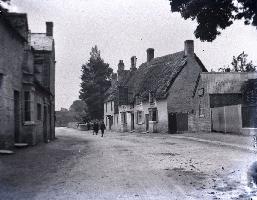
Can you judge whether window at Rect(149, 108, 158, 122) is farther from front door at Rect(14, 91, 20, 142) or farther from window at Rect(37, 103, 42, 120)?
front door at Rect(14, 91, 20, 142)

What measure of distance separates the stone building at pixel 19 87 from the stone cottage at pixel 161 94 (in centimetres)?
1471

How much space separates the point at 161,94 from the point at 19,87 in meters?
20.9

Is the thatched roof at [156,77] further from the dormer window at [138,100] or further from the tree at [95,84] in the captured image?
the tree at [95,84]

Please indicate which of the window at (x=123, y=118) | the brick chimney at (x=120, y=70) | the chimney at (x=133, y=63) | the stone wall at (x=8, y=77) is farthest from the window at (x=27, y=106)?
the brick chimney at (x=120, y=70)

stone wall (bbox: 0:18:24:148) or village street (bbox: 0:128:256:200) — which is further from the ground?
stone wall (bbox: 0:18:24:148)

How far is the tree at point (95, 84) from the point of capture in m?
67.5

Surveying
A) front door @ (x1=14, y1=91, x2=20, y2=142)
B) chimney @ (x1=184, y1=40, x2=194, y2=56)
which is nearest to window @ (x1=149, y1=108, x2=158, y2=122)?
chimney @ (x1=184, y1=40, x2=194, y2=56)

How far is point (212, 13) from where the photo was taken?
32.9ft

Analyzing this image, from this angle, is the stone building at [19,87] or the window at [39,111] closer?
→ the stone building at [19,87]

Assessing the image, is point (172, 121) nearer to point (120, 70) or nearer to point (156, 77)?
point (156, 77)

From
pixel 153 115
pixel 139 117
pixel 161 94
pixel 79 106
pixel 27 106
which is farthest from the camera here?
pixel 79 106

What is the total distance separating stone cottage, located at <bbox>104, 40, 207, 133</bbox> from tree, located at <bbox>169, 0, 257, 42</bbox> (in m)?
24.9

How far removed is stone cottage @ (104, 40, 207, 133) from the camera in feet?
125

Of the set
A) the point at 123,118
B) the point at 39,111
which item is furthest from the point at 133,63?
the point at 39,111
